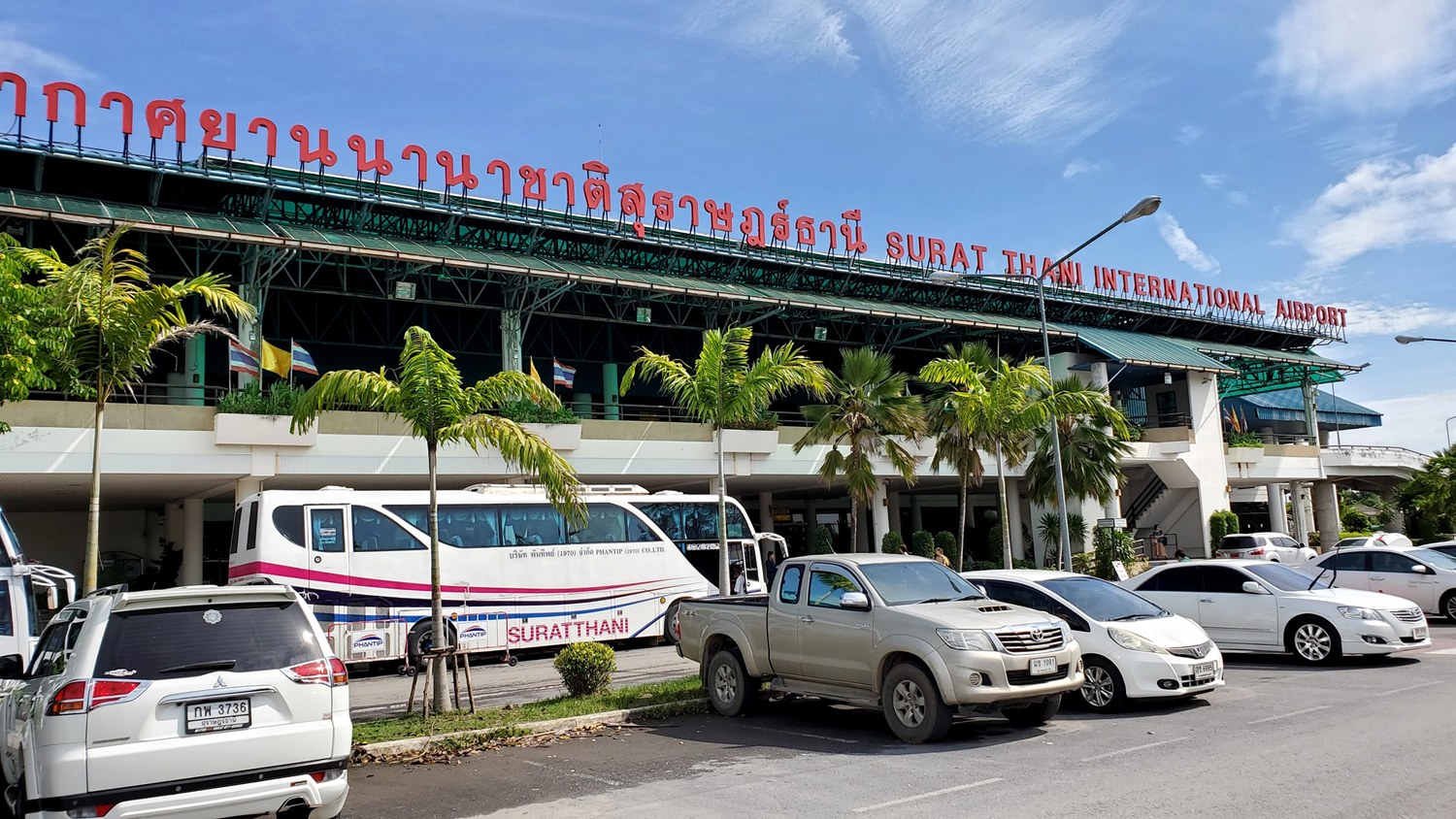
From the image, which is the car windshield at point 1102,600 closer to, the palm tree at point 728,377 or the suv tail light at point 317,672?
the palm tree at point 728,377

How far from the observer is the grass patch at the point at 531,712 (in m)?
10.6

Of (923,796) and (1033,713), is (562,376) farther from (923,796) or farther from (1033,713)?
(923,796)

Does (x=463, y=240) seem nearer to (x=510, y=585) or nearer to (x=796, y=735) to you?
(x=510, y=585)

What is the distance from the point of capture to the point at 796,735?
10680 mm

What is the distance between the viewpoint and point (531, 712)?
11711 mm

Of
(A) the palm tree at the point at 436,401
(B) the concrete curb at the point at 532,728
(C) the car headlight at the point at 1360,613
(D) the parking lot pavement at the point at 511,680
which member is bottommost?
(D) the parking lot pavement at the point at 511,680

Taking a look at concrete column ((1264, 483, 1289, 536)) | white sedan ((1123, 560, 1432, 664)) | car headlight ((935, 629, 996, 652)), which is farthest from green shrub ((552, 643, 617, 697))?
concrete column ((1264, 483, 1289, 536))

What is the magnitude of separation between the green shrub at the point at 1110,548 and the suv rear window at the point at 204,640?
29.4 metres

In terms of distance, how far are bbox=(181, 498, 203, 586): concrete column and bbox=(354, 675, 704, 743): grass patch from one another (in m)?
17.2

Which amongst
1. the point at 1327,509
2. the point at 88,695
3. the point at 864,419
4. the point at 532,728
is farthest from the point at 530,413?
the point at 1327,509

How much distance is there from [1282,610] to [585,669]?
1004 centimetres

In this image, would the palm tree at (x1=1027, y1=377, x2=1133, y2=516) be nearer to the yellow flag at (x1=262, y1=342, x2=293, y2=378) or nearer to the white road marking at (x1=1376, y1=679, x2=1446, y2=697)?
the white road marking at (x1=1376, y1=679, x2=1446, y2=697)

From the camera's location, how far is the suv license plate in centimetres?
649

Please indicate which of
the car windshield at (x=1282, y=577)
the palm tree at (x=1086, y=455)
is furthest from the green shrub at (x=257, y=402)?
the palm tree at (x=1086, y=455)
